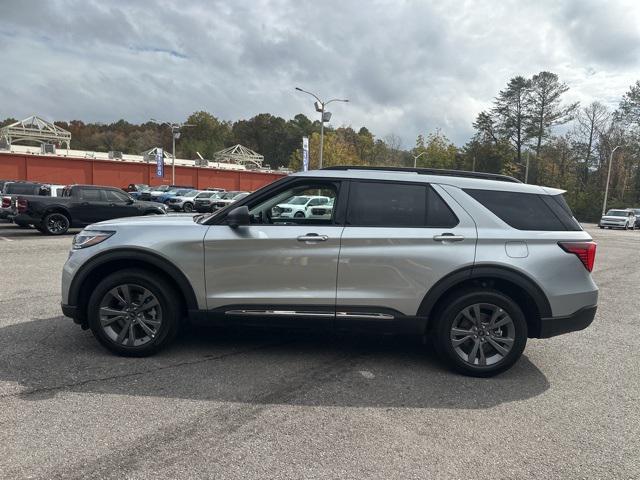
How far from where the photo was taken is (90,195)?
50.1 feet

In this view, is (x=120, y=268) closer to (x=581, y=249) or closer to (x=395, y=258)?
(x=395, y=258)

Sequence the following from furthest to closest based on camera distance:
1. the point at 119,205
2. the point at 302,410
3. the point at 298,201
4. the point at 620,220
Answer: the point at 620,220 → the point at 119,205 → the point at 298,201 → the point at 302,410

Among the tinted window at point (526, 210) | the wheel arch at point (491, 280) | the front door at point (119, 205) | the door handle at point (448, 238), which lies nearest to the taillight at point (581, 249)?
the tinted window at point (526, 210)

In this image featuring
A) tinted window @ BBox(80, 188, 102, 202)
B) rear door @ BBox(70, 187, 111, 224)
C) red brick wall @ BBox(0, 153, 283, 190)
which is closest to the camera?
rear door @ BBox(70, 187, 111, 224)

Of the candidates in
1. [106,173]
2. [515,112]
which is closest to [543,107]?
[515,112]

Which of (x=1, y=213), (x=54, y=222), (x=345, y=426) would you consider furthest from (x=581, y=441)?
(x=1, y=213)

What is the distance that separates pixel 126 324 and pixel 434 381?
2.86 meters

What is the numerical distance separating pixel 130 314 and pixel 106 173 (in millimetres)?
55571

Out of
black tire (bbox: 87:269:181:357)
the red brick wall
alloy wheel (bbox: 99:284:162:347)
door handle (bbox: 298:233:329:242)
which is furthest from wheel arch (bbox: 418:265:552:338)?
the red brick wall

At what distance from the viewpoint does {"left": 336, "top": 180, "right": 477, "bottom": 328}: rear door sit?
4.14 m

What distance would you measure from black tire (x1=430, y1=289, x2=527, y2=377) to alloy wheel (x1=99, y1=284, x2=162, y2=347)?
2.60 m

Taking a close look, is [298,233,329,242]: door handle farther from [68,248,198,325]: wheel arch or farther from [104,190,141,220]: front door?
[104,190,141,220]: front door

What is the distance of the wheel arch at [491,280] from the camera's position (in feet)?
13.6

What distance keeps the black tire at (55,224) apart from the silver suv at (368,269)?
39.0 ft
